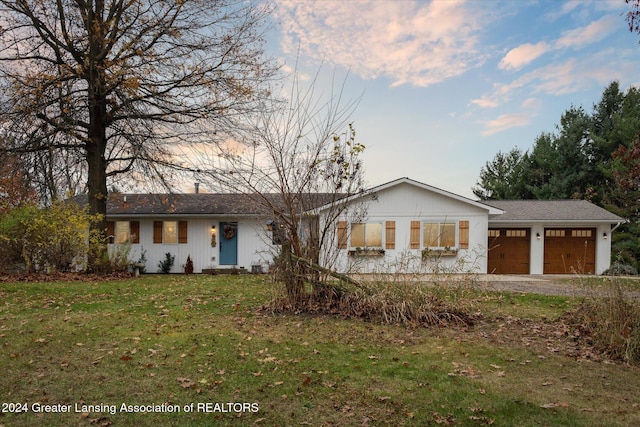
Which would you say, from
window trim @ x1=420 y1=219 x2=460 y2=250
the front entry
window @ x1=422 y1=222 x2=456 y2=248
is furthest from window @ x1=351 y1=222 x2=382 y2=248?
the front entry

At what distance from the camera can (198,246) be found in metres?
18.9

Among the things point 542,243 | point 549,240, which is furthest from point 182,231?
point 549,240

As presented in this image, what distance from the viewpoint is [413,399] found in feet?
13.4

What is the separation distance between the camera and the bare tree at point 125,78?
13031 mm

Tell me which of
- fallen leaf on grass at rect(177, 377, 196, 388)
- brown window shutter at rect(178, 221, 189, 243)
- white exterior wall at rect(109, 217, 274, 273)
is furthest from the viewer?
brown window shutter at rect(178, 221, 189, 243)

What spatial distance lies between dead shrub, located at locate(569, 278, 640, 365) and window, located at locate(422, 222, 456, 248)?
34.9 feet

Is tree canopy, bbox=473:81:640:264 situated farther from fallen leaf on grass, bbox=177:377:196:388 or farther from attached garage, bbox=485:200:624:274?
fallen leaf on grass, bbox=177:377:196:388

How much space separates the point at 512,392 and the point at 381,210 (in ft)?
43.4

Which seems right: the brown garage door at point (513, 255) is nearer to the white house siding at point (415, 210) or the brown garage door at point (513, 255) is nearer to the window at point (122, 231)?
the white house siding at point (415, 210)

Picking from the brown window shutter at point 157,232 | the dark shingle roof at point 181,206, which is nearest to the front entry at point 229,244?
→ the dark shingle roof at point 181,206

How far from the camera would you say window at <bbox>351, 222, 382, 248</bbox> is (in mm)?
17344

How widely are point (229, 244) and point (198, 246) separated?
4.67 feet

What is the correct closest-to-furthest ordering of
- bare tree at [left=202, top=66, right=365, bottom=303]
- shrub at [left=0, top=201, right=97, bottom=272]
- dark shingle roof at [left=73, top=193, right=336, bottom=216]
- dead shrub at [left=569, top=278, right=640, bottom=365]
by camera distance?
dead shrub at [left=569, top=278, right=640, bottom=365]
bare tree at [left=202, top=66, right=365, bottom=303]
shrub at [left=0, top=201, right=97, bottom=272]
dark shingle roof at [left=73, top=193, right=336, bottom=216]

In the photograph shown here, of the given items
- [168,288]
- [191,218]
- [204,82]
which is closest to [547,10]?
[204,82]
